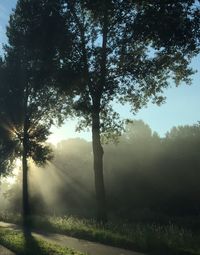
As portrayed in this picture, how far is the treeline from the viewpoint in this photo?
44.0 metres

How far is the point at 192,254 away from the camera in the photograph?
12.6 metres

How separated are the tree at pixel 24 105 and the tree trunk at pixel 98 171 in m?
9.89

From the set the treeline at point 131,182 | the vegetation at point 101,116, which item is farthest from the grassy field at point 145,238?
the treeline at point 131,182

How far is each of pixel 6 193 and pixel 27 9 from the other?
35.4m

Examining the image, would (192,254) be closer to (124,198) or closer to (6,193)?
(124,198)

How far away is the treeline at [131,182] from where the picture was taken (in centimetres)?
4400

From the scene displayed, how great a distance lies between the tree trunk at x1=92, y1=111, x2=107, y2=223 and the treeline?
52.9ft

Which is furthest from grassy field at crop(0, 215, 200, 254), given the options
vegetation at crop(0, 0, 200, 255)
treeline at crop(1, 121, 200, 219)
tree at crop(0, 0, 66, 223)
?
treeline at crop(1, 121, 200, 219)

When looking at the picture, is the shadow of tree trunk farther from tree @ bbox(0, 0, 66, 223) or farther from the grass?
tree @ bbox(0, 0, 66, 223)

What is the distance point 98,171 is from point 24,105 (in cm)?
1526

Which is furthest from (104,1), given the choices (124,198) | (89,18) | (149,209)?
(124,198)

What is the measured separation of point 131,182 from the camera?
159ft

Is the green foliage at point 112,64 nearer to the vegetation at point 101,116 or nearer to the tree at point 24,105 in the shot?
the vegetation at point 101,116

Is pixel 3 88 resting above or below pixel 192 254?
above
